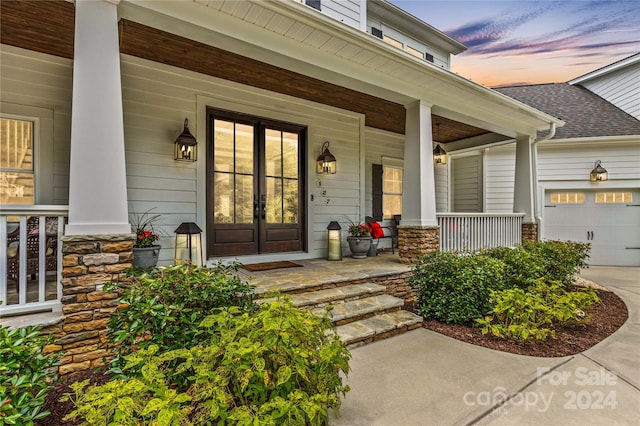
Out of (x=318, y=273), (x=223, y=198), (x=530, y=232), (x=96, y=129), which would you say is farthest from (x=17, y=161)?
(x=530, y=232)

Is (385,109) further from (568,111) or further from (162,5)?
(568,111)

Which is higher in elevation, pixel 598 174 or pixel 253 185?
pixel 598 174

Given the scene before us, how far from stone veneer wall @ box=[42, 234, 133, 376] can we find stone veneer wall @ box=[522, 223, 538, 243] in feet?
23.6

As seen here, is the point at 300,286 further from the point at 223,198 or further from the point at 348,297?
the point at 223,198

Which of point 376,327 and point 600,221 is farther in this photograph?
point 600,221

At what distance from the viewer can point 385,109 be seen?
5762 mm

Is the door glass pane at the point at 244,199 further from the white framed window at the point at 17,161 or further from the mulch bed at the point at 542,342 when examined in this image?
the mulch bed at the point at 542,342

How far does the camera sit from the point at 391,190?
23.4ft

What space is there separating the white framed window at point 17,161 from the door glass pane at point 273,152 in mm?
2891

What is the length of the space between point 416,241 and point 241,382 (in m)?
3.72

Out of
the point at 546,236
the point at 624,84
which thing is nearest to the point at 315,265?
the point at 546,236

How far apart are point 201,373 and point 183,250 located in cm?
278

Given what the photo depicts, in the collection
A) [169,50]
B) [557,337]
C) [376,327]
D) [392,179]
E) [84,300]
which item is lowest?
[557,337]

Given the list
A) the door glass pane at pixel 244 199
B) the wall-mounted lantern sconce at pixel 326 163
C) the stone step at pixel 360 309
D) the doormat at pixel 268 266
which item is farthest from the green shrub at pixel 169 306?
the wall-mounted lantern sconce at pixel 326 163
